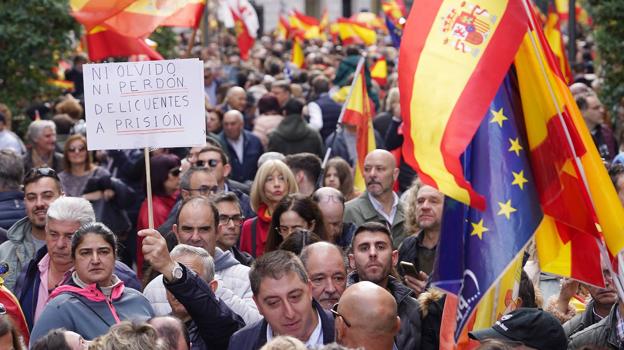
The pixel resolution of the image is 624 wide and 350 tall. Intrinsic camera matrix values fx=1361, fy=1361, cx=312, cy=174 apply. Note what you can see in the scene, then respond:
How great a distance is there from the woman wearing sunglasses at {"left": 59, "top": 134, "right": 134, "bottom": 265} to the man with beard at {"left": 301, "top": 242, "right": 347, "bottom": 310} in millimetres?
4334

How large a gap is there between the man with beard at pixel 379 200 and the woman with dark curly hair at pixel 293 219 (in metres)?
1.32

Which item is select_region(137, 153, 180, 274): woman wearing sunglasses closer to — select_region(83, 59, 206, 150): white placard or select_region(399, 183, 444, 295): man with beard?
select_region(399, 183, 444, 295): man with beard

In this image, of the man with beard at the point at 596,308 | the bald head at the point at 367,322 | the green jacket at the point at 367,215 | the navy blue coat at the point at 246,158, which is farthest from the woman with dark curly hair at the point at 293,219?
the navy blue coat at the point at 246,158

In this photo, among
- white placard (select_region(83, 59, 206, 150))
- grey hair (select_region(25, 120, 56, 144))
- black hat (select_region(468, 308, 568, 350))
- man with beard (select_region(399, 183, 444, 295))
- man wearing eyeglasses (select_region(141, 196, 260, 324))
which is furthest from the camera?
grey hair (select_region(25, 120, 56, 144))

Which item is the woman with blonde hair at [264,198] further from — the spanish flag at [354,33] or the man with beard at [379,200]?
the spanish flag at [354,33]

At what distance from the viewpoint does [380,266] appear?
7449 millimetres

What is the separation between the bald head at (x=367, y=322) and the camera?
5883 mm

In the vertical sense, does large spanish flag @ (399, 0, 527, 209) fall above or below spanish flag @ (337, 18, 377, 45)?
above

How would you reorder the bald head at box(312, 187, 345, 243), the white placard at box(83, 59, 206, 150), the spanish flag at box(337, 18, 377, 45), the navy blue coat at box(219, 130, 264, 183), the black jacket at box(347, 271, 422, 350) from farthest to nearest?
the spanish flag at box(337, 18, 377, 45) < the navy blue coat at box(219, 130, 264, 183) < the bald head at box(312, 187, 345, 243) < the white placard at box(83, 59, 206, 150) < the black jacket at box(347, 271, 422, 350)

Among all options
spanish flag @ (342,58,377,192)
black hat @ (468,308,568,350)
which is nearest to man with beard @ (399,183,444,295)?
black hat @ (468,308,568,350)

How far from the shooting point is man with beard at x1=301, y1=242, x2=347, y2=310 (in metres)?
7.08

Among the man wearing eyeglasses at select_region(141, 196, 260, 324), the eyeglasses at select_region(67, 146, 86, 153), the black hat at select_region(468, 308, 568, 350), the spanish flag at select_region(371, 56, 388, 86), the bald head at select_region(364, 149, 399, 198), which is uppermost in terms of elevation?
the black hat at select_region(468, 308, 568, 350)

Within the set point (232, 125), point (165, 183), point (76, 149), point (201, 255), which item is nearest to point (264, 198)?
point (165, 183)

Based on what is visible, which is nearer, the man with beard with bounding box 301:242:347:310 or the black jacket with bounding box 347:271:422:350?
the black jacket with bounding box 347:271:422:350
